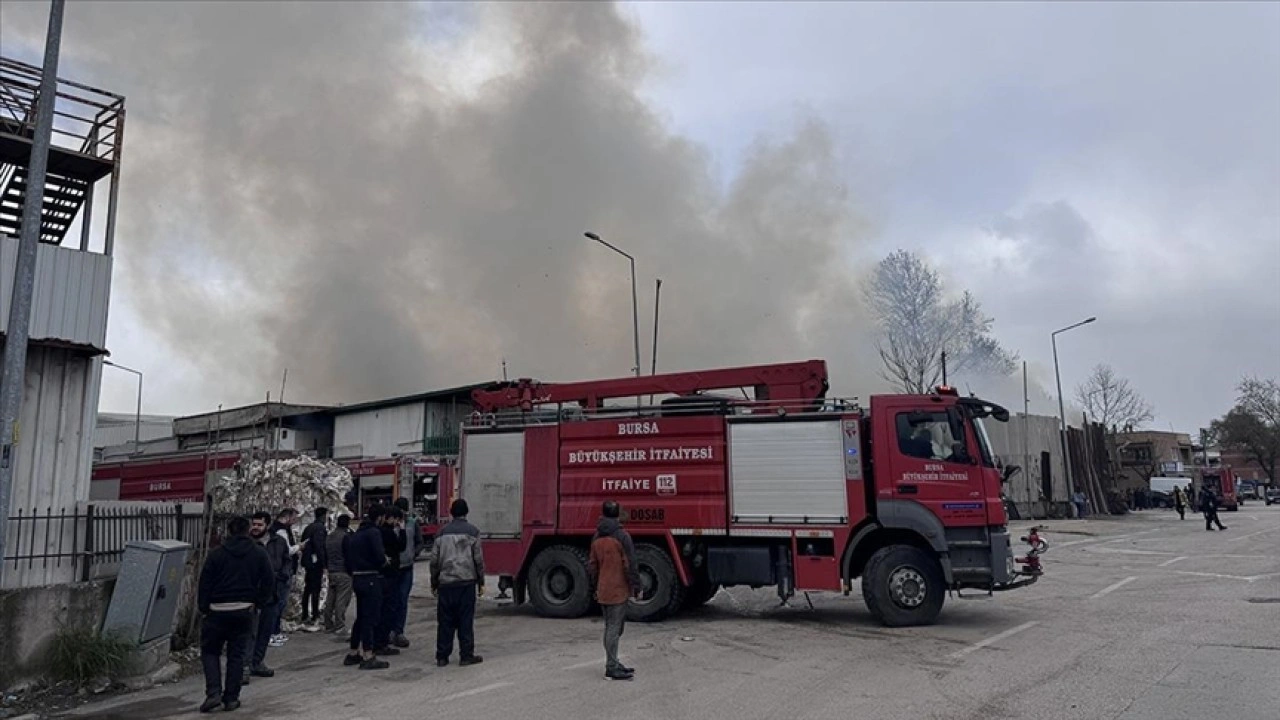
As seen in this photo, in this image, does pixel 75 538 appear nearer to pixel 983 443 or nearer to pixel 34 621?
pixel 34 621

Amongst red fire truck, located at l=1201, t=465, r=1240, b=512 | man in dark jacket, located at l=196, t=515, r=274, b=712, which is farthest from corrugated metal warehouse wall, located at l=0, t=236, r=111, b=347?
red fire truck, located at l=1201, t=465, r=1240, b=512

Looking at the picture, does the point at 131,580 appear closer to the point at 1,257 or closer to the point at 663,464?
the point at 1,257

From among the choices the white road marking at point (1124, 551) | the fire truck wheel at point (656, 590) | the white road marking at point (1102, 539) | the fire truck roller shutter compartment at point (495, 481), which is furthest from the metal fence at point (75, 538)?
the white road marking at point (1102, 539)

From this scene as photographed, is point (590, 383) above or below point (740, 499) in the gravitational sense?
above

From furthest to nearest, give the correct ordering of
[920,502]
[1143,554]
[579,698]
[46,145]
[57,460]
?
[1143,554]
[920,502]
[57,460]
[46,145]
[579,698]

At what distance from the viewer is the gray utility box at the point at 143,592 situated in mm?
8305

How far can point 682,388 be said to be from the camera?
40.4 ft

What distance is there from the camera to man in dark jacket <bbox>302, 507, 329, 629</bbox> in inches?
428

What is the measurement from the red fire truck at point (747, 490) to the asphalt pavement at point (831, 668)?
1.86 feet

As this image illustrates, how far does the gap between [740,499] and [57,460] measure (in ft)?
25.5

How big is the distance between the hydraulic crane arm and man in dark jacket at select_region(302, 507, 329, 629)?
3.10 m

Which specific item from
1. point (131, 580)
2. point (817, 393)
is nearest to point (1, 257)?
point (131, 580)

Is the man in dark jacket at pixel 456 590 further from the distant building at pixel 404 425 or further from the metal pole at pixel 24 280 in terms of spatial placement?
the distant building at pixel 404 425

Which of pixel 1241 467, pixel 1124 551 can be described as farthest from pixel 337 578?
pixel 1241 467
